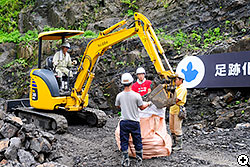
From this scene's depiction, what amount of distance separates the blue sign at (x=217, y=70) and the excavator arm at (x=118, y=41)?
8.02 ft

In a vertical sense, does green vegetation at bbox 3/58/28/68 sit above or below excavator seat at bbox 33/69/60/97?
above

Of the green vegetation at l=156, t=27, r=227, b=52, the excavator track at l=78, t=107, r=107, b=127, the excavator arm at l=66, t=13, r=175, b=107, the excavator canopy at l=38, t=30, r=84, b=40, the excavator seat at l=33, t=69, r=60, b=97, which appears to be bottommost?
the excavator track at l=78, t=107, r=107, b=127

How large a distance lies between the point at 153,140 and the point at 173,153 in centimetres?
67

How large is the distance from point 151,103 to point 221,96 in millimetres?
4468

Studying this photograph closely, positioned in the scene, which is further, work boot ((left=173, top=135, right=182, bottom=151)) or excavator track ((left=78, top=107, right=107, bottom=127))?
excavator track ((left=78, top=107, right=107, bottom=127))

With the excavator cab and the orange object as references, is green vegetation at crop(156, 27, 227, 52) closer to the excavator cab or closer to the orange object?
the excavator cab

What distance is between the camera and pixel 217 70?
27.2 ft

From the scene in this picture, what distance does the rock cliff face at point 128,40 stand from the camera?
9113mm

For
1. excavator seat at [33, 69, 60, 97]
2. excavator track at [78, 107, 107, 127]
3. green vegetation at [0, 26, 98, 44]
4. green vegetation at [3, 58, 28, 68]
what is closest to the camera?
excavator seat at [33, 69, 60, 97]

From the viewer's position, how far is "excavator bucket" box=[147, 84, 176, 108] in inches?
185

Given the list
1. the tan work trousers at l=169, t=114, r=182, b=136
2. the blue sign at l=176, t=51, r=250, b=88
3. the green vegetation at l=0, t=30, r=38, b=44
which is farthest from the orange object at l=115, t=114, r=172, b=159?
the green vegetation at l=0, t=30, r=38, b=44

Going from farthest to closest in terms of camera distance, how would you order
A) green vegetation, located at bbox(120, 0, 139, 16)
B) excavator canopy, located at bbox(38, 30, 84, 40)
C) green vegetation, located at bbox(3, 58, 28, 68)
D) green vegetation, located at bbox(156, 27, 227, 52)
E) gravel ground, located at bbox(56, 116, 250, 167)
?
green vegetation, located at bbox(120, 0, 139, 16) → green vegetation, located at bbox(3, 58, 28, 68) → green vegetation, located at bbox(156, 27, 227, 52) → excavator canopy, located at bbox(38, 30, 84, 40) → gravel ground, located at bbox(56, 116, 250, 167)

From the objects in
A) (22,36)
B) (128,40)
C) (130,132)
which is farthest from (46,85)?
(22,36)

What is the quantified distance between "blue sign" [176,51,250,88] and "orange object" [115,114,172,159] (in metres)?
4.18
